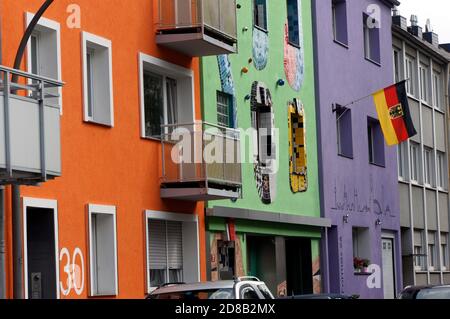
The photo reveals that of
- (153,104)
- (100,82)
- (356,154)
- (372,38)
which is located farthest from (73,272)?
(372,38)

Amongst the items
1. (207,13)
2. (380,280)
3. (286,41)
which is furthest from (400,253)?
(207,13)

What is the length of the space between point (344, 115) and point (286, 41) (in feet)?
18.1

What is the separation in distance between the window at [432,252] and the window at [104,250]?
24280 mm

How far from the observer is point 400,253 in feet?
130

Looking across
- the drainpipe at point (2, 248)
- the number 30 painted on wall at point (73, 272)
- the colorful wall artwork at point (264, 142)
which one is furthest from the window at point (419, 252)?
the drainpipe at point (2, 248)

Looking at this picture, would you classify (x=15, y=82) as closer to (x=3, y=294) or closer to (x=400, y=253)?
(x=3, y=294)

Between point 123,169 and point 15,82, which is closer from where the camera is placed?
point 15,82

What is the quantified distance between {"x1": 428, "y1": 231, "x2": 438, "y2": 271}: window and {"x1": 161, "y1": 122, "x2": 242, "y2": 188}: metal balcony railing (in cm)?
2128

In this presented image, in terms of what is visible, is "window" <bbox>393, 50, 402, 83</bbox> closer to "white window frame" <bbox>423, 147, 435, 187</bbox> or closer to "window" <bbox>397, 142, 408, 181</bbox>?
"window" <bbox>397, 142, 408, 181</bbox>

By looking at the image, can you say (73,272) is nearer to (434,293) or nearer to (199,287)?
(199,287)

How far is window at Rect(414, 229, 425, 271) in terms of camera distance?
41.9 metres

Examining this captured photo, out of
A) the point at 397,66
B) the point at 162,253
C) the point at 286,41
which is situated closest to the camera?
the point at 162,253

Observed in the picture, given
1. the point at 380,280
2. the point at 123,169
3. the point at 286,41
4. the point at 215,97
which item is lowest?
the point at 380,280

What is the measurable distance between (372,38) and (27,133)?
24.1 metres
